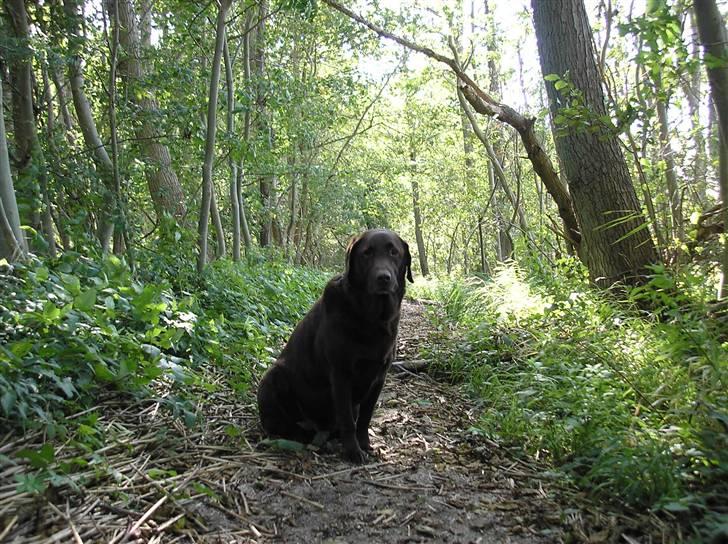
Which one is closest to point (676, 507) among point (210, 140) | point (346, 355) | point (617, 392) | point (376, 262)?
point (617, 392)

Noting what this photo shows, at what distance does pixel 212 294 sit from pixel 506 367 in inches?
128

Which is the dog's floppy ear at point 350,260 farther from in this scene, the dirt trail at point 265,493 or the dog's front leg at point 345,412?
the dirt trail at point 265,493

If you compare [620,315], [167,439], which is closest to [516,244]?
[620,315]

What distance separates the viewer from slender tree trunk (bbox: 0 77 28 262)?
3488 mm

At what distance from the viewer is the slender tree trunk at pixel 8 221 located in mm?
3488

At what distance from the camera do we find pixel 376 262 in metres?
3.27

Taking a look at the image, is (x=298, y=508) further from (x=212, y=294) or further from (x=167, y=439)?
(x=212, y=294)

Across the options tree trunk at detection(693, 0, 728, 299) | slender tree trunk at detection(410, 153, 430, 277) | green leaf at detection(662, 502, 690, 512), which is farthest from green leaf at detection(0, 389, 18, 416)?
slender tree trunk at detection(410, 153, 430, 277)

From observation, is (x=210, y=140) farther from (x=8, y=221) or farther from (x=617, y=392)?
(x=617, y=392)

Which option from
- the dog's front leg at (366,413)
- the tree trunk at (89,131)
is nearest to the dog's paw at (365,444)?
the dog's front leg at (366,413)

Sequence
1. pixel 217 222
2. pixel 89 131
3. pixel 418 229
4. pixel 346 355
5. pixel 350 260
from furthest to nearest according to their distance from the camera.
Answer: pixel 418 229 → pixel 217 222 → pixel 89 131 → pixel 350 260 → pixel 346 355

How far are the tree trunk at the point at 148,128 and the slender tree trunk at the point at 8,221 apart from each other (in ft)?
9.68

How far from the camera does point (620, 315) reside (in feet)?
15.9

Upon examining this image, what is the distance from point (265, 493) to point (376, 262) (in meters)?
1.47
